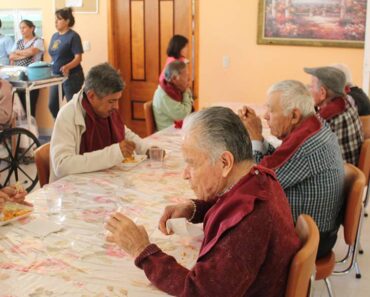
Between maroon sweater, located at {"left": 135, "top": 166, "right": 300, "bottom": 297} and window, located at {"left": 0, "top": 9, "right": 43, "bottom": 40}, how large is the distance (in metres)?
5.21

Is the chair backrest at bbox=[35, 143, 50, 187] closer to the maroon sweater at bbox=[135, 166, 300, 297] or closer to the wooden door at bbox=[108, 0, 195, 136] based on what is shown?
the maroon sweater at bbox=[135, 166, 300, 297]

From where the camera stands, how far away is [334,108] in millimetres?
2826

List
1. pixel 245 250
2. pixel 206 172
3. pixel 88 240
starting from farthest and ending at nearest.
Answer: pixel 88 240
pixel 206 172
pixel 245 250

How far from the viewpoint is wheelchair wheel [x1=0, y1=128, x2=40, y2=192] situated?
414 cm

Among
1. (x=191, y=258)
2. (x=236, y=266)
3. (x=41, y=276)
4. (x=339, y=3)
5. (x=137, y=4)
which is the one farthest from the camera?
(x=137, y=4)

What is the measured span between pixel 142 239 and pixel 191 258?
0.19 m

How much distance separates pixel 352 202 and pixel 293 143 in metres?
0.33

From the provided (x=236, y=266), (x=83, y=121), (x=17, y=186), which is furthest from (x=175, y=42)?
(x=236, y=266)

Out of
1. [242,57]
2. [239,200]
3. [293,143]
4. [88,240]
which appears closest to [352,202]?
[293,143]

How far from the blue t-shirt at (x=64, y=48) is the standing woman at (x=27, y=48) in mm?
418

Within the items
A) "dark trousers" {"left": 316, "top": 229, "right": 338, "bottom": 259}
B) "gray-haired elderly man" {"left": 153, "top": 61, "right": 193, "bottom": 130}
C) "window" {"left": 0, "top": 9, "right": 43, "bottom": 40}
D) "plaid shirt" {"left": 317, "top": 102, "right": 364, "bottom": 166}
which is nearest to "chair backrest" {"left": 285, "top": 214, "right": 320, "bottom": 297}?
"dark trousers" {"left": 316, "top": 229, "right": 338, "bottom": 259}

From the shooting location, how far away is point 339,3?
4.55 metres

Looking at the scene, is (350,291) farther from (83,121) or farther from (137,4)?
(137,4)

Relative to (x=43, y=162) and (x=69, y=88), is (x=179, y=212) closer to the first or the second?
(x=43, y=162)
